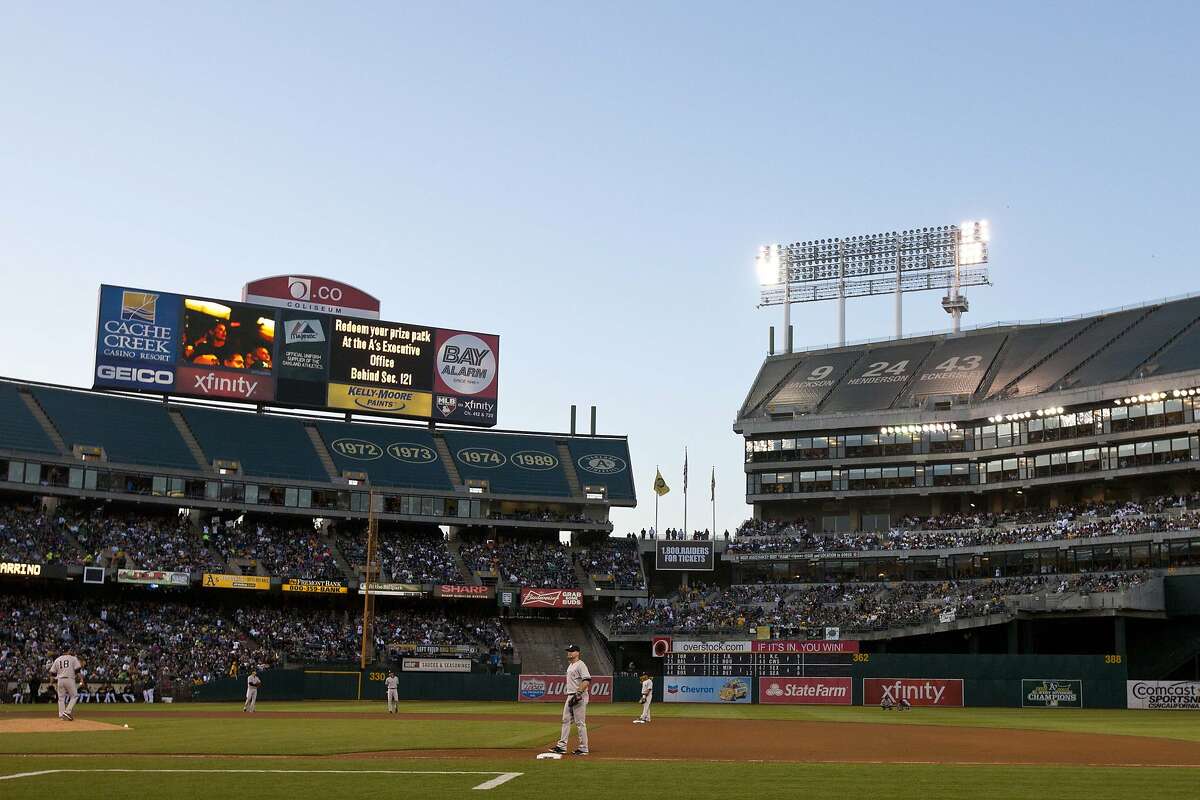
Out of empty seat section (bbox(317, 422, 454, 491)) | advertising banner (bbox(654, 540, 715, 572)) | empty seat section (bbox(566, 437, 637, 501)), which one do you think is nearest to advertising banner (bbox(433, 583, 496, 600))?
empty seat section (bbox(317, 422, 454, 491))

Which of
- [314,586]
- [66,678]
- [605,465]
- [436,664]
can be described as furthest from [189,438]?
[66,678]

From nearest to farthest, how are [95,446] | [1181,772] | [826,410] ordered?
[1181,772] → [95,446] → [826,410]

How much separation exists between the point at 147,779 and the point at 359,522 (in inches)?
2677

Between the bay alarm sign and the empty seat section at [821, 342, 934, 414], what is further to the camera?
the empty seat section at [821, 342, 934, 414]

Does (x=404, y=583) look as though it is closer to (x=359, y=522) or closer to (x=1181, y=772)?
(x=359, y=522)

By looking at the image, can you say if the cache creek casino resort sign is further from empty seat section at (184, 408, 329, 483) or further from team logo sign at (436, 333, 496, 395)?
empty seat section at (184, 408, 329, 483)

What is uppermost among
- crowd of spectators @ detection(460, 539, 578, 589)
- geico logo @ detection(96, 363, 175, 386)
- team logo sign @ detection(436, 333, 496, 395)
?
team logo sign @ detection(436, 333, 496, 395)

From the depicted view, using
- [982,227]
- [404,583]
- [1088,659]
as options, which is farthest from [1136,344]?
[404,583]

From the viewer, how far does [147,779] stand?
57.5 feet

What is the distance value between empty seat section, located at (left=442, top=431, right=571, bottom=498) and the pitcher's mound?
52.7 meters

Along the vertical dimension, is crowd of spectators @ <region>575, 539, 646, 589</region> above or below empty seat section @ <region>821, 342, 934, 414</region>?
below

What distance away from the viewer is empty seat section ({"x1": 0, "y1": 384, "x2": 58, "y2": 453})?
72.1 m

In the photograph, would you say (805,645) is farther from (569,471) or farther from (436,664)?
(569,471)

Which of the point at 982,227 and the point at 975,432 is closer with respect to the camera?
the point at 975,432
